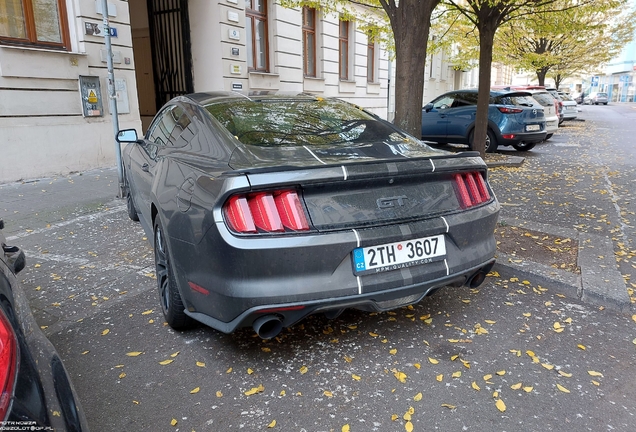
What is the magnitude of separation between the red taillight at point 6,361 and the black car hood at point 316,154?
4.52 ft

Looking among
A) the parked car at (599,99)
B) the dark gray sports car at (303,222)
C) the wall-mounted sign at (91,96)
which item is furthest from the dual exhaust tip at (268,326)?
the parked car at (599,99)

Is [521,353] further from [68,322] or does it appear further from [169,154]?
[68,322]

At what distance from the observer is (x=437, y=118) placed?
491 inches

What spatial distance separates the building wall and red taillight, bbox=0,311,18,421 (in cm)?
802

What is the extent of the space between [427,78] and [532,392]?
27523 mm

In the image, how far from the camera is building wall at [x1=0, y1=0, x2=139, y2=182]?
26.3ft

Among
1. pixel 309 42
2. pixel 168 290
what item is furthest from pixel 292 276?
pixel 309 42

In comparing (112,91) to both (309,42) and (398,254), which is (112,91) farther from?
(309,42)

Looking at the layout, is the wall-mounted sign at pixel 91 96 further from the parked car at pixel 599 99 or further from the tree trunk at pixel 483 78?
the parked car at pixel 599 99

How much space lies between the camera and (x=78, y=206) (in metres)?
6.78

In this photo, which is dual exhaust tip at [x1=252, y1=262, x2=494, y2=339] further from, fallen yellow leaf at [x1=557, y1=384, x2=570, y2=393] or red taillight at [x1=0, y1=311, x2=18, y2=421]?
fallen yellow leaf at [x1=557, y1=384, x2=570, y2=393]

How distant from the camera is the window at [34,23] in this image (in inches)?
317

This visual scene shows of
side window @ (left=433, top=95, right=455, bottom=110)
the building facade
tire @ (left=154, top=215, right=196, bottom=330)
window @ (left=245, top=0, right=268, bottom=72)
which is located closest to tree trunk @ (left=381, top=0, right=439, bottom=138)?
the building facade

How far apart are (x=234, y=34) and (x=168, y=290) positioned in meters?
10.8
